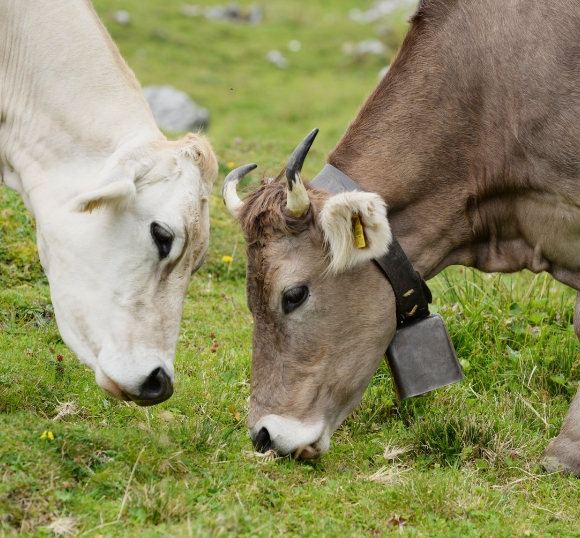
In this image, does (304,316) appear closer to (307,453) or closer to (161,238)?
(307,453)

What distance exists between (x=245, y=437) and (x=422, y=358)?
109 cm

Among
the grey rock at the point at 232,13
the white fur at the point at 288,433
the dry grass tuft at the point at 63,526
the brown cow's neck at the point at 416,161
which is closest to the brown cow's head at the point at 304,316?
the white fur at the point at 288,433

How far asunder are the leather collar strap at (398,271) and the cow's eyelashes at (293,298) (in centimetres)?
44

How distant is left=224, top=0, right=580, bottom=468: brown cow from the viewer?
4422 millimetres

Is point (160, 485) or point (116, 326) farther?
point (116, 326)

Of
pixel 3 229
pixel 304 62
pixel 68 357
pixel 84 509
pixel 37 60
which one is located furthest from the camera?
pixel 304 62

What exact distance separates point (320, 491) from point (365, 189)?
162 cm

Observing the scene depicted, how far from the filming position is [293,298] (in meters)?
4.41

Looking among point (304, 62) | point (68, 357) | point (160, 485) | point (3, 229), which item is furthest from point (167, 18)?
point (160, 485)

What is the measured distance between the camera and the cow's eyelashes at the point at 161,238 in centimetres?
404

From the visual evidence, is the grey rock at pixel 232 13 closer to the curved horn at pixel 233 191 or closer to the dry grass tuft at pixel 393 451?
the curved horn at pixel 233 191

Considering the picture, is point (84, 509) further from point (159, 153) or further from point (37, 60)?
point (37, 60)

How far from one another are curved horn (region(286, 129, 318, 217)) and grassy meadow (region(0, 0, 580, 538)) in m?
1.27

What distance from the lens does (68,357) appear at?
17.3 feet
